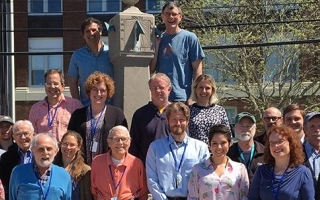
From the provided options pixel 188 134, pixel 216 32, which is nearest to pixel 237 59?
pixel 216 32

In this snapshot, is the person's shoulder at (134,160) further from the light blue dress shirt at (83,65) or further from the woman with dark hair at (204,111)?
the light blue dress shirt at (83,65)

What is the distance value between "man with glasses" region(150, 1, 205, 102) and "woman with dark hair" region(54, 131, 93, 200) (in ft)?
5.77

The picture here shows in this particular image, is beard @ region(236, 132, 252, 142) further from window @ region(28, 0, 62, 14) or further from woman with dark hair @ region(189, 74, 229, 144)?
window @ region(28, 0, 62, 14)

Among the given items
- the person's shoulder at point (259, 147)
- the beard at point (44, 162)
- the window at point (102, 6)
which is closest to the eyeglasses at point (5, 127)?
the beard at point (44, 162)

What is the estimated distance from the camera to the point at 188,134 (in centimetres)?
776

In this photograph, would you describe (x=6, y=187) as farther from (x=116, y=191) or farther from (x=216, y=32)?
(x=216, y=32)

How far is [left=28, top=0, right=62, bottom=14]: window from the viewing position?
1280 inches

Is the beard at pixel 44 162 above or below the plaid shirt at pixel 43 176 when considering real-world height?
above

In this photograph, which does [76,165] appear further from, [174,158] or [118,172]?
[174,158]

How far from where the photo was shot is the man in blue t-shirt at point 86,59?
29.1ft

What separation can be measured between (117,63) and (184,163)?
2684 millimetres

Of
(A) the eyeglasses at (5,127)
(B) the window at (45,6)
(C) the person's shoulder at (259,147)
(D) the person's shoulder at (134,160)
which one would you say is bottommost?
(D) the person's shoulder at (134,160)

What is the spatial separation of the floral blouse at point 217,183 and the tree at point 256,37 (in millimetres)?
18039

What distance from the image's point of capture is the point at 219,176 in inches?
268
